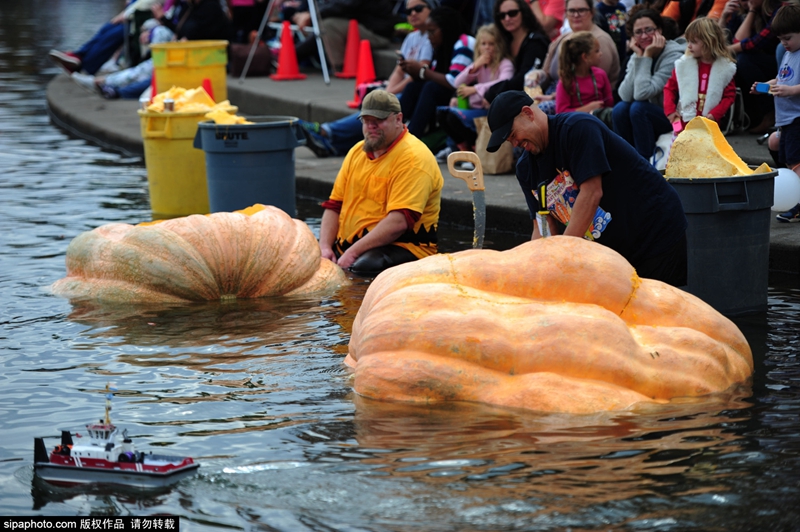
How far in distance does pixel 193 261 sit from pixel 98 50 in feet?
46.6

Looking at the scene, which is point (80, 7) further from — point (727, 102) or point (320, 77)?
point (727, 102)

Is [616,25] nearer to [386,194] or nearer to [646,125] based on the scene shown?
[646,125]

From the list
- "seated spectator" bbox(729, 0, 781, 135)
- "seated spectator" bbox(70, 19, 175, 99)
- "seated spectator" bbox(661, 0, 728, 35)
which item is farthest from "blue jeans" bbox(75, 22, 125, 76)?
"seated spectator" bbox(729, 0, 781, 135)

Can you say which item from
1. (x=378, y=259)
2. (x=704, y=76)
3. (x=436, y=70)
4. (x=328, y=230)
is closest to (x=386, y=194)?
(x=378, y=259)

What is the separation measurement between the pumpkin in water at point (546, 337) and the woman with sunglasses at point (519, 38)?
5.44 m

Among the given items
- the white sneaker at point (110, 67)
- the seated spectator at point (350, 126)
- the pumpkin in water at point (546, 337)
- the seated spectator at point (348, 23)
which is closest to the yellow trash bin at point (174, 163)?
the seated spectator at point (350, 126)

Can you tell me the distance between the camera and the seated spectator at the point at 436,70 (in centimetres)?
1100

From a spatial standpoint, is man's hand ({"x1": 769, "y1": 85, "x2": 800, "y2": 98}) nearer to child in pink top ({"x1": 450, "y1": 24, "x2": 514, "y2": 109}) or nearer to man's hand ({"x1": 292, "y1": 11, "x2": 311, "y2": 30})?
child in pink top ({"x1": 450, "y1": 24, "x2": 514, "y2": 109})

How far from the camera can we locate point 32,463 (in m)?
4.28

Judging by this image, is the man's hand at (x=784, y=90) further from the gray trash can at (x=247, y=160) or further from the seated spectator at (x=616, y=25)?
the gray trash can at (x=247, y=160)

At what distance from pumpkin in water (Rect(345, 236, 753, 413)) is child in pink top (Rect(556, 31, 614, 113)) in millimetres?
4435

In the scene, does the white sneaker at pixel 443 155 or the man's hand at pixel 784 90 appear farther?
the white sneaker at pixel 443 155

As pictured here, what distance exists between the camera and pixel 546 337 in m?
4.76

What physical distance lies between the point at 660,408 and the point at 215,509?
1.98 metres
